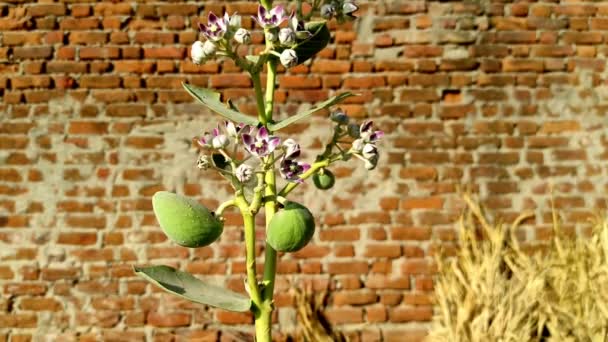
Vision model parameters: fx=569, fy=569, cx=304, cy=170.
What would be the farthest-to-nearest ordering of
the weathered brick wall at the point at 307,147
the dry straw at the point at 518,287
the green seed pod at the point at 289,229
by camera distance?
the weathered brick wall at the point at 307,147, the dry straw at the point at 518,287, the green seed pod at the point at 289,229

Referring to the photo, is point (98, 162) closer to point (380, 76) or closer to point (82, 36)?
point (82, 36)

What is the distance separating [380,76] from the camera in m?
2.57

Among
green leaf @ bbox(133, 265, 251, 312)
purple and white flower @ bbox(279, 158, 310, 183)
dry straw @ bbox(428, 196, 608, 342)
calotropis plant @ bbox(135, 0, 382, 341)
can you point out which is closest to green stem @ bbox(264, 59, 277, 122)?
calotropis plant @ bbox(135, 0, 382, 341)

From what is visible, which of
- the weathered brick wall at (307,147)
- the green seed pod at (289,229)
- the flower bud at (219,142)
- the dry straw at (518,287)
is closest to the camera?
the green seed pod at (289,229)

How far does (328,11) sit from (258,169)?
26cm

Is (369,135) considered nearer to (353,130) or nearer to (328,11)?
(353,130)

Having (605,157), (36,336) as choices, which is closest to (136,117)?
(36,336)

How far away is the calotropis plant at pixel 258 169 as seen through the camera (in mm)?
702

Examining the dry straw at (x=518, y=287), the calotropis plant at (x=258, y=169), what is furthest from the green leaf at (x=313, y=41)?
the dry straw at (x=518, y=287)

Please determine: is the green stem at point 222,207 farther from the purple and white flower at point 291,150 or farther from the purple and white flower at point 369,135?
the purple and white flower at point 369,135

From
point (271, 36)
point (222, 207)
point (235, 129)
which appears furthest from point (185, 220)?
point (271, 36)

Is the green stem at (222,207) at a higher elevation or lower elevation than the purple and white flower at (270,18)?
lower

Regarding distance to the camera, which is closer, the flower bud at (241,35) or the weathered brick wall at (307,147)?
the flower bud at (241,35)

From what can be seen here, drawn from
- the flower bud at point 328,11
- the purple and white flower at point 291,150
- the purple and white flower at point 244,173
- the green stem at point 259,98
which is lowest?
the purple and white flower at point 244,173
